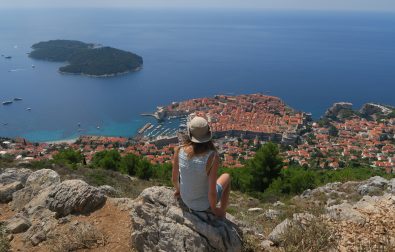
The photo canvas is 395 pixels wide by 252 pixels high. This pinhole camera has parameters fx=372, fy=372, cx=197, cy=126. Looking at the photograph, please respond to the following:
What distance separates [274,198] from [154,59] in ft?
285

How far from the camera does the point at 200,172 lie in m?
3.48

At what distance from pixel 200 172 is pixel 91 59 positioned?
3355 inches

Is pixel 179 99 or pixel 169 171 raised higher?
pixel 169 171

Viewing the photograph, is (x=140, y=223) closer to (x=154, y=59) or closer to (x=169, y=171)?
(x=169, y=171)

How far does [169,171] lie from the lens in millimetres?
15867

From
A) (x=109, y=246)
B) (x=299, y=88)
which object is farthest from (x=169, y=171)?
(x=299, y=88)

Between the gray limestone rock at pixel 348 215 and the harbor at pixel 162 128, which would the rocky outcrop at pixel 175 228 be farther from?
the harbor at pixel 162 128

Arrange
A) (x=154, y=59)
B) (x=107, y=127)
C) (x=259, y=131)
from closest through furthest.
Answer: (x=259, y=131) → (x=107, y=127) → (x=154, y=59)

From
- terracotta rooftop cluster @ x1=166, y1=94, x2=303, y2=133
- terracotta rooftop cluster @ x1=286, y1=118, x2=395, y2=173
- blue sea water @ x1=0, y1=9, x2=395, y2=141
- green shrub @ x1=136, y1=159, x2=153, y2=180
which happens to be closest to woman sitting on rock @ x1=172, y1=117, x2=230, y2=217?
green shrub @ x1=136, y1=159, x2=153, y2=180

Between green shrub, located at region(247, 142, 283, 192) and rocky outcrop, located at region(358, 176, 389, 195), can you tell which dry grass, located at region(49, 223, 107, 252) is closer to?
rocky outcrop, located at region(358, 176, 389, 195)


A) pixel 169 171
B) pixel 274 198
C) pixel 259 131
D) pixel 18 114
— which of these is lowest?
pixel 18 114

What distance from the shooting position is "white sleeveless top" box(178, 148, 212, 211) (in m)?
3.45

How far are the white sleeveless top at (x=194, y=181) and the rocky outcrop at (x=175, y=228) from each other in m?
0.10

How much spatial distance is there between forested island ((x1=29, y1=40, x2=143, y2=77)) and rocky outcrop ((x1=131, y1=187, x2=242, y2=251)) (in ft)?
254
